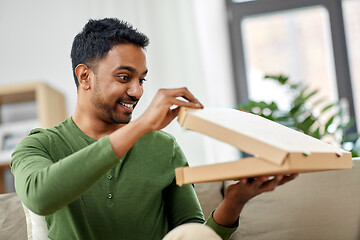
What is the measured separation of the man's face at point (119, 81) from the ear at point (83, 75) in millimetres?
30

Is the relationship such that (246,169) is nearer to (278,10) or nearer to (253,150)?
(253,150)

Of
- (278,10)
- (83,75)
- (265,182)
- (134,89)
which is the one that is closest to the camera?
(265,182)

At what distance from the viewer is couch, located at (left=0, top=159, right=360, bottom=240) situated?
5.07 feet

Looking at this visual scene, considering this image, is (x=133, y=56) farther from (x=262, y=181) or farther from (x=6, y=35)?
(x=6, y=35)

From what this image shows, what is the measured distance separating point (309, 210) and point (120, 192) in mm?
667

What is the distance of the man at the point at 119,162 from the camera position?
117 centimetres

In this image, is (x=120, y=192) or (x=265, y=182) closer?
(x=265, y=182)

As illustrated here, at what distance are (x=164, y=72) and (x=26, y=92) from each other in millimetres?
911

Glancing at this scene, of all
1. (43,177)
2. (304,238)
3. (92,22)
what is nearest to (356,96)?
(304,238)

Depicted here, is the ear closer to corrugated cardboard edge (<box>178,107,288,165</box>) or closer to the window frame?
corrugated cardboard edge (<box>178,107,288,165</box>)

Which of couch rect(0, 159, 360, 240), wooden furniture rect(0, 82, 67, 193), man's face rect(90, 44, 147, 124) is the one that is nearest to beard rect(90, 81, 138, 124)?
man's face rect(90, 44, 147, 124)

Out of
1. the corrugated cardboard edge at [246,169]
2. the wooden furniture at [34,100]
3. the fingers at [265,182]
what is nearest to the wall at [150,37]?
the wooden furniture at [34,100]

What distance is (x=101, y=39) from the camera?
1.30 metres

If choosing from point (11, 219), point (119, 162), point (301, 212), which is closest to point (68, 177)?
point (119, 162)
